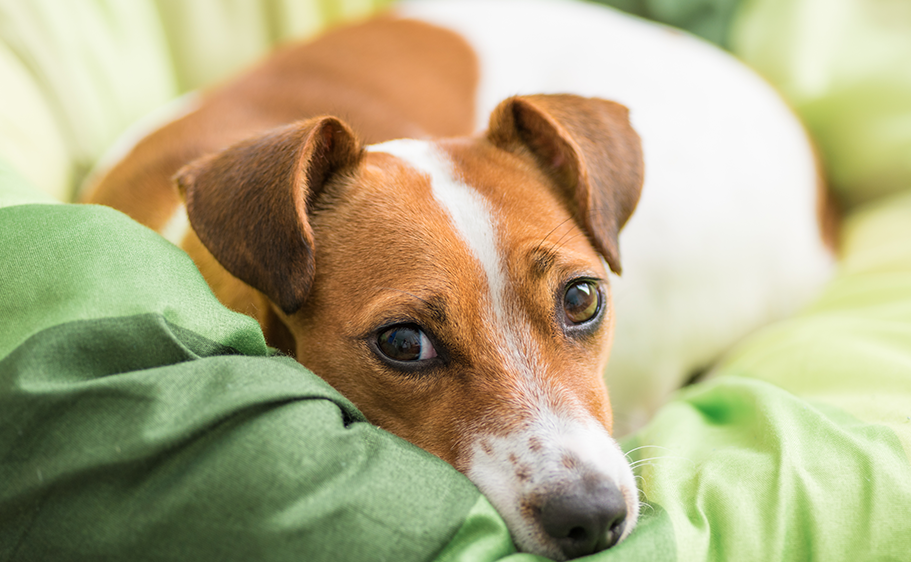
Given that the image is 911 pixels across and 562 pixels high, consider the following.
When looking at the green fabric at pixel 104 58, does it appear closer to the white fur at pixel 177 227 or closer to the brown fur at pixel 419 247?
the white fur at pixel 177 227

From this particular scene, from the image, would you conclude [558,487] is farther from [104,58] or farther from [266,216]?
[104,58]

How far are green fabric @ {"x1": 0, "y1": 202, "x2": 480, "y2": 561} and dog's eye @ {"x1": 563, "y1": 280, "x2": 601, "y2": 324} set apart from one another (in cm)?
59

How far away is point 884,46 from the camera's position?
3205mm

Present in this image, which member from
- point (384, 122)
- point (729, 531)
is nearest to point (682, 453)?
point (729, 531)

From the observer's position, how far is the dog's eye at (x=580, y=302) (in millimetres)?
1660

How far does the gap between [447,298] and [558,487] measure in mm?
457

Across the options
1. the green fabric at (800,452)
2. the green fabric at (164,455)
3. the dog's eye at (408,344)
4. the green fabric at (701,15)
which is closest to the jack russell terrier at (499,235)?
the dog's eye at (408,344)

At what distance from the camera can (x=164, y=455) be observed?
42.7 inches

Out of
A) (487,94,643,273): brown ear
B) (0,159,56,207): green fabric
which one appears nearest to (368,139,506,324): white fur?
(487,94,643,273): brown ear

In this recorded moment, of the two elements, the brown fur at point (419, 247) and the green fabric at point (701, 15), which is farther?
the green fabric at point (701, 15)

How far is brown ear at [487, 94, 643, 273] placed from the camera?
1.81 m

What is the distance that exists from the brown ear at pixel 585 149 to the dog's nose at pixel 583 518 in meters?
0.75

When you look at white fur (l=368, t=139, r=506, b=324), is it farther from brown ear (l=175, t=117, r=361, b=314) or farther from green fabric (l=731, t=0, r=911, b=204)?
green fabric (l=731, t=0, r=911, b=204)

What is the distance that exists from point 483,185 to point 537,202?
0.15 meters
